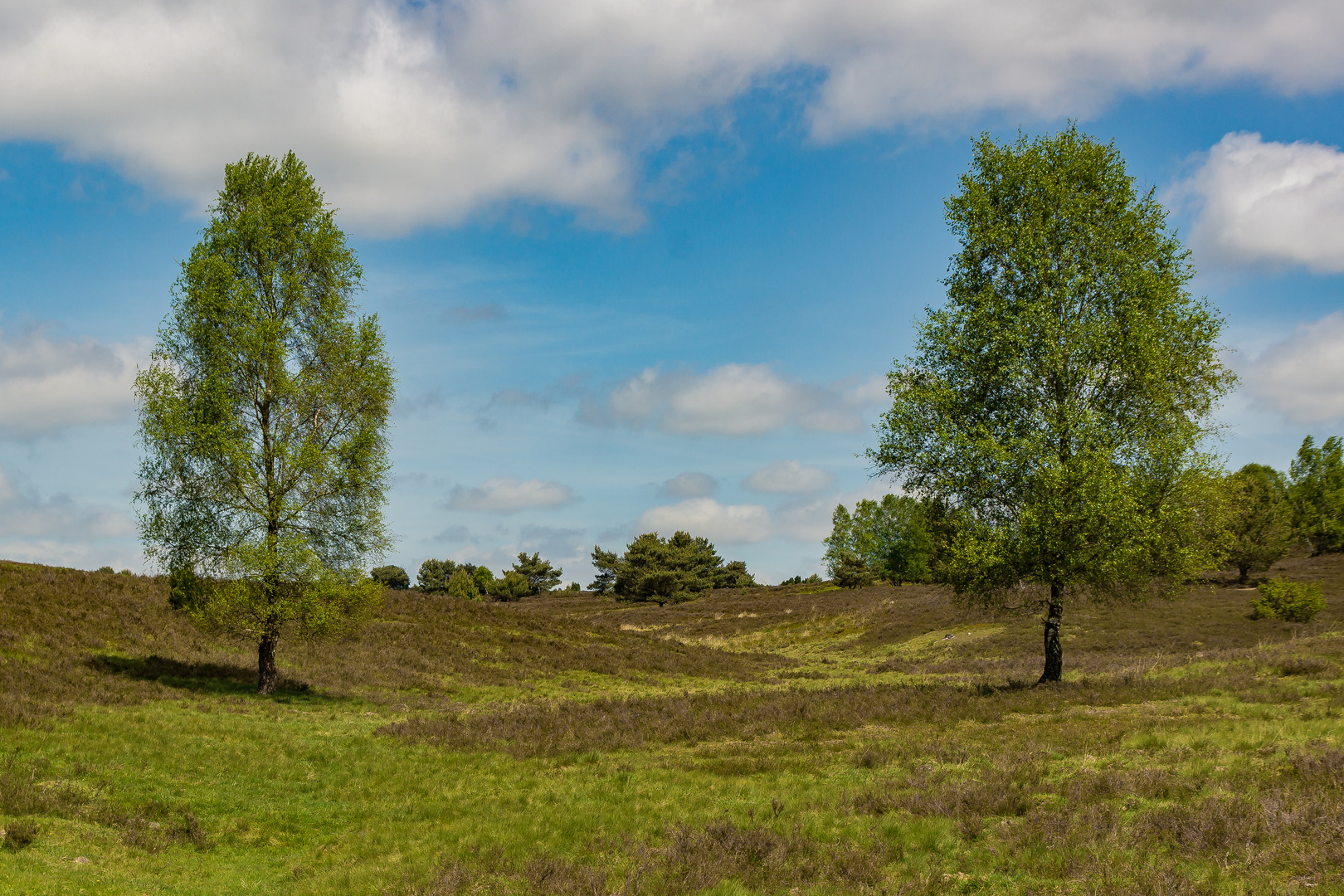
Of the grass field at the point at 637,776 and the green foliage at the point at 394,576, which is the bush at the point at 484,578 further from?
the grass field at the point at 637,776

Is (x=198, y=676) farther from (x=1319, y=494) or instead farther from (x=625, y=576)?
(x=1319, y=494)

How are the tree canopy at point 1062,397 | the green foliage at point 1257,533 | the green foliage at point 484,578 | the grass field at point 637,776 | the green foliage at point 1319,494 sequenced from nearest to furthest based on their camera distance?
the grass field at point 637,776 → the tree canopy at point 1062,397 → the green foliage at point 1257,533 → the green foliage at point 1319,494 → the green foliage at point 484,578

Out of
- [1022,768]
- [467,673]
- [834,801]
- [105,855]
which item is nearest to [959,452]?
[1022,768]

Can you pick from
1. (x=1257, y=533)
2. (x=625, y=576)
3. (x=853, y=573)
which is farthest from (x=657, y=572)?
(x=1257, y=533)

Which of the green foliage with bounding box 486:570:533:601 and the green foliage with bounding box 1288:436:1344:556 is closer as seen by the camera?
the green foliage with bounding box 1288:436:1344:556

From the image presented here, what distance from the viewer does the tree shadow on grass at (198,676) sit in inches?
1000

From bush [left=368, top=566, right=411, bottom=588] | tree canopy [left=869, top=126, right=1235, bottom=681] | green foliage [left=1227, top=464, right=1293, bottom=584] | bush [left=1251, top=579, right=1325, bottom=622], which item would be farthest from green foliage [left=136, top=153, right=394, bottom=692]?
bush [left=368, top=566, right=411, bottom=588]

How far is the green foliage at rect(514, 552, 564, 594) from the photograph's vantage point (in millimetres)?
127938

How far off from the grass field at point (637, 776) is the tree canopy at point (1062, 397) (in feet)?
12.9

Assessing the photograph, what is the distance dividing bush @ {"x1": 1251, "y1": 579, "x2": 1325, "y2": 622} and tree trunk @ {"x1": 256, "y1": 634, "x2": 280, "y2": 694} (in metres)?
47.5

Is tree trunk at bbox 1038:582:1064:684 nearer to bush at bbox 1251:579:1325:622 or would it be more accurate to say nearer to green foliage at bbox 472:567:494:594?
bush at bbox 1251:579:1325:622

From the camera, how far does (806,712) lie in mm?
23031

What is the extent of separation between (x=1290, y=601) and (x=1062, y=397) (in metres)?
27.9

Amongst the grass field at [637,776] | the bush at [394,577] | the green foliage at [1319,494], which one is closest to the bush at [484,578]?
the bush at [394,577]
